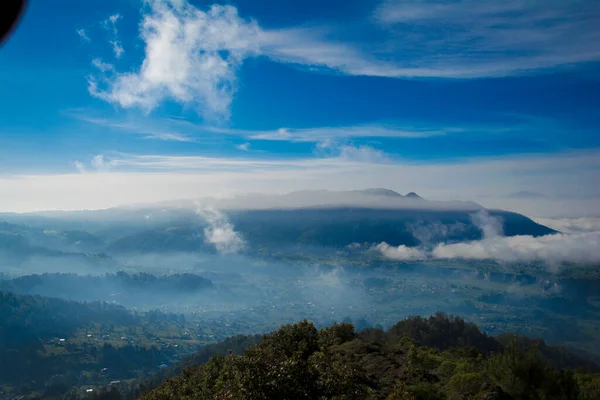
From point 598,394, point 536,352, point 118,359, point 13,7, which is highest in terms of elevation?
point 13,7

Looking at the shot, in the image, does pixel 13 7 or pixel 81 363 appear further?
pixel 81 363

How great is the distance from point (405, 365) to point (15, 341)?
238m

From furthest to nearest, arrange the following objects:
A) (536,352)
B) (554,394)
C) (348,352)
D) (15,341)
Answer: (15,341)
(348,352)
(536,352)
(554,394)

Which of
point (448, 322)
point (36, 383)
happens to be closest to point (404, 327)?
point (448, 322)

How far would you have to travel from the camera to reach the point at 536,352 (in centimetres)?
1875

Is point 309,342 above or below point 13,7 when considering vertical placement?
below

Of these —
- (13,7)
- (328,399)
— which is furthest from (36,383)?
(13,7)

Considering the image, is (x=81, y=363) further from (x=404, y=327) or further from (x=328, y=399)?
(x=328, y=399)

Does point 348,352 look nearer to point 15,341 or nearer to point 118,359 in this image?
point 118,359

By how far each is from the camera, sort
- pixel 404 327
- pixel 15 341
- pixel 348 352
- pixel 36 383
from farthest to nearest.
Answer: pixel 15 341 < pixel 36 383 < pixel 404 327 < pixel 348 352

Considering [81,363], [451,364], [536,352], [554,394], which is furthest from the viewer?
[81,363]

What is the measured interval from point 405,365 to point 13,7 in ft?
90.4

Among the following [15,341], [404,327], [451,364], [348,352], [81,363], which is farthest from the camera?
[15,341]

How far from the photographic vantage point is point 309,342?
3000 centimetres
